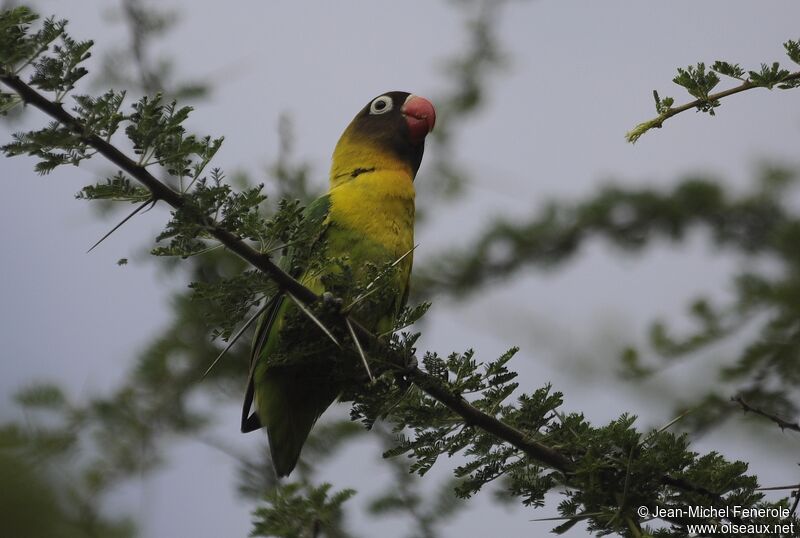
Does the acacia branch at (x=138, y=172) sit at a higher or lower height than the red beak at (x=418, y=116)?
lower

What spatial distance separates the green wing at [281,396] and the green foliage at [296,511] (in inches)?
54.4

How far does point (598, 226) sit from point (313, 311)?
13.0 ft

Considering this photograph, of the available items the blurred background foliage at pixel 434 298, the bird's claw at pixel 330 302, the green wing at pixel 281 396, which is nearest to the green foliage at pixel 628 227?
the blurred background foliage at pixel 434 298

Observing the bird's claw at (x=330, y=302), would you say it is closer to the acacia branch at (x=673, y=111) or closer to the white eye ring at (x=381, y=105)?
the acacia branch at (x=673, y=111)

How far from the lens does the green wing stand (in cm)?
440

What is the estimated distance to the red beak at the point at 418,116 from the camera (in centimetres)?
588

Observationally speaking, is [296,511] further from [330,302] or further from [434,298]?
[434,298]

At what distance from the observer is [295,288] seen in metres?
2.96

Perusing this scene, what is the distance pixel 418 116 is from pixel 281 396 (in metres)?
2.32

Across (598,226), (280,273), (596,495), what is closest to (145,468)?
(280,273)

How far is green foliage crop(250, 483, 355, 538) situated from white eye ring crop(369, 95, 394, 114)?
11.9 ft

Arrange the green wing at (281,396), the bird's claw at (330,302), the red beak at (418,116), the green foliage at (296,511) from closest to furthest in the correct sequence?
the green foliage at (296,511), the bird's claw at (330,302), the green wing at (281,396), the red beak at (418,116)

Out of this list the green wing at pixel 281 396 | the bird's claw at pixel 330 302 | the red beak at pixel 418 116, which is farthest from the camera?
the red beak at pixel 418 116

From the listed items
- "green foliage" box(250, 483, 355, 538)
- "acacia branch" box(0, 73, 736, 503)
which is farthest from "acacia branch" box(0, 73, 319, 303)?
"green foliage" box(250, 483, 355, 538)
